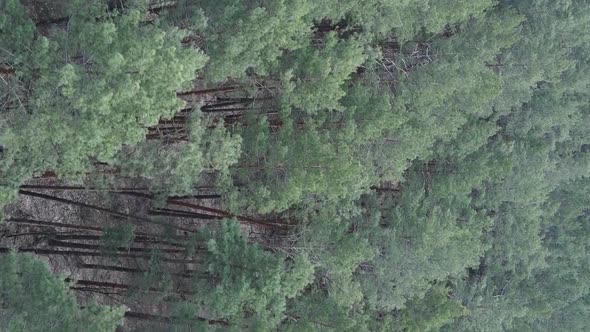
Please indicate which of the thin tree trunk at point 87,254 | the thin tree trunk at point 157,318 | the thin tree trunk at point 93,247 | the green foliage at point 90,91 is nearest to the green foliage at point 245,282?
the thin tree trunk at point 157,318

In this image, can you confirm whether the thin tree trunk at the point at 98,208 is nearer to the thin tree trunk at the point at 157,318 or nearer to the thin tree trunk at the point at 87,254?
the thin tree trunk at the point at 87,254

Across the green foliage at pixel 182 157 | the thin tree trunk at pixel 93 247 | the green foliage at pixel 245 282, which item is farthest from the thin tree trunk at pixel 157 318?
the green foliage at pixel 182 157

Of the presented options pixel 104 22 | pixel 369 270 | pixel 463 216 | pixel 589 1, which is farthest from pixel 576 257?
pixel 104 22

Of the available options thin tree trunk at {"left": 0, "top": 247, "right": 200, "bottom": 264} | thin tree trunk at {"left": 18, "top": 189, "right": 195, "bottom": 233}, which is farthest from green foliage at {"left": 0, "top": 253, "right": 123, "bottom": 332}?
thin tree trunk at {"left": 18, "top": 189, "right": 195, "bottom": 233}

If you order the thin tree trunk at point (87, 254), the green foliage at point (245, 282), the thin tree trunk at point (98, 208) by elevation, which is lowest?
the green foliage at point (245, 282)

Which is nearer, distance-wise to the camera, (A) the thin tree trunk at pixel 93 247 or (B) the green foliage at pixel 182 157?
(B) the green foliage at pixel 182 157

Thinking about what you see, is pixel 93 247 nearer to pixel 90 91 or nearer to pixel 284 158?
pixel 284 158

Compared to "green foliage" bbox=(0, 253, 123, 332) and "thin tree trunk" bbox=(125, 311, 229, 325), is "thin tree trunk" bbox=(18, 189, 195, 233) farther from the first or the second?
"green foliage" bbox=(0, 253, 123, 332)

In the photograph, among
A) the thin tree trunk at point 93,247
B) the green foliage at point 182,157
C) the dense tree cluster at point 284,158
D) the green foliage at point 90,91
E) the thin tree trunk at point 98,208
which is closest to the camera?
the green foliage at point 90,91

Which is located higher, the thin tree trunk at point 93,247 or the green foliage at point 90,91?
the green foliage at point 90,91

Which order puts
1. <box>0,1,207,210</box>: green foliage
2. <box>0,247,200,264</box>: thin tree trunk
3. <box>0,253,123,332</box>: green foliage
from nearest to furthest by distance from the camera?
<box>0,253,123,332</box>: green foliage < <box>0,1,207,210</box>: green foliage < <box>0,247,200,264</box>: thin tree trunk

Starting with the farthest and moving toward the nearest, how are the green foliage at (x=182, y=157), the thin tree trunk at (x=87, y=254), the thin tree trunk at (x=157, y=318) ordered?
1. the thin tree trunk at (x=87, y=254)
2. the thin tree trunk at (x=157, y=318)
3. the green foliage at (x=182, y=157)
